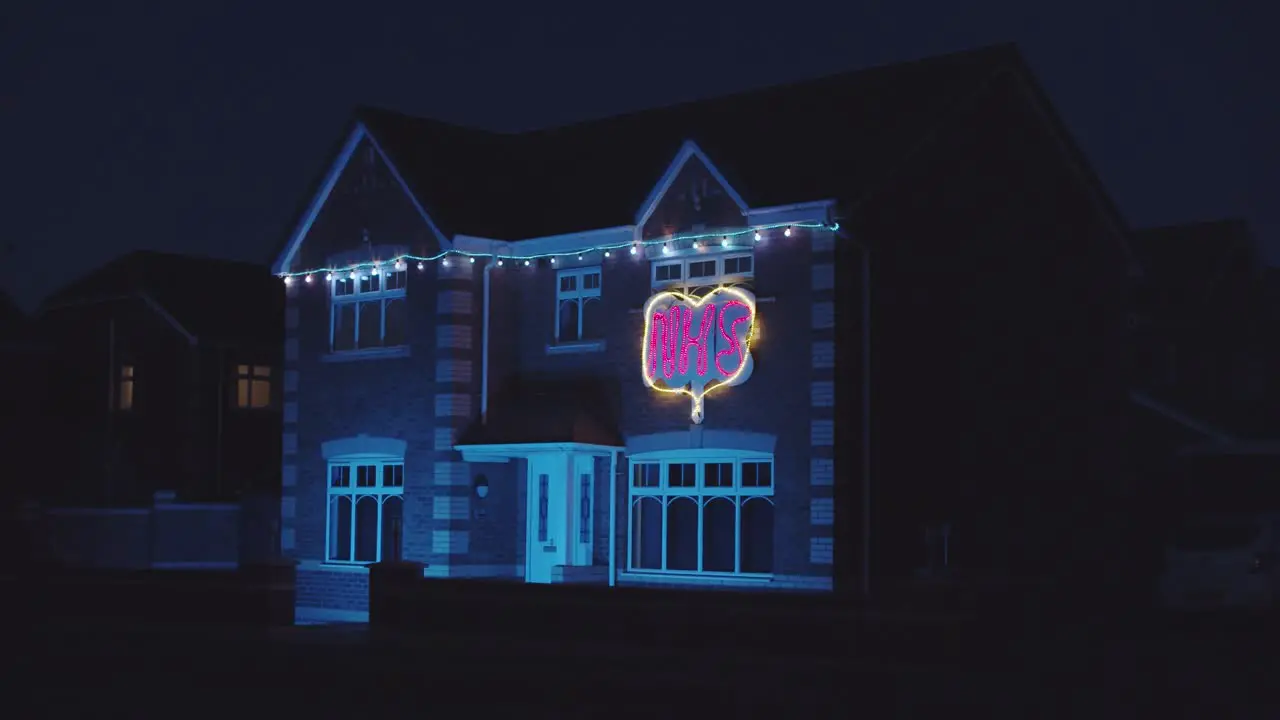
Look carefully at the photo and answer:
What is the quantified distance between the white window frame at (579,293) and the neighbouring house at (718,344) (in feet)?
0.20

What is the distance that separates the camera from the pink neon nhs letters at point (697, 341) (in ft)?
91.2

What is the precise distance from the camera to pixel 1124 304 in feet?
109

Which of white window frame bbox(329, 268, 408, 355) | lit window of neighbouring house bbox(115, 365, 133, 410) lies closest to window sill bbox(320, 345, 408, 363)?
white window frame bbox(329, 268, 408, 355)

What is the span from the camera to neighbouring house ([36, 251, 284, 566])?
1961 inches

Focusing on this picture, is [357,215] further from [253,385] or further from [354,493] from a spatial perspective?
[253,385]

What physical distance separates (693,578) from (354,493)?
8.05 m

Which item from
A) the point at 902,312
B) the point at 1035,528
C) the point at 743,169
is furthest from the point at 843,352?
the point at 1035,528

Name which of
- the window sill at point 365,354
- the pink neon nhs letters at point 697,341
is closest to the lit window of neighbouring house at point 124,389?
the window sill at point 365,354

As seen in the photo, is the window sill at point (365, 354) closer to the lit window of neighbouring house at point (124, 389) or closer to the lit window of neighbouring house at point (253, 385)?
the lit window of neighbouring house at point (253, 385)

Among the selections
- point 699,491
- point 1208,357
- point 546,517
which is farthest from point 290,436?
point 1208,357

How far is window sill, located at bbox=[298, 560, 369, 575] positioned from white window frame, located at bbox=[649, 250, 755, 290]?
8091mm

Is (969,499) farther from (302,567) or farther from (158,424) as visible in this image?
(158,424)

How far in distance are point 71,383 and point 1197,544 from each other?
3603 centimetres

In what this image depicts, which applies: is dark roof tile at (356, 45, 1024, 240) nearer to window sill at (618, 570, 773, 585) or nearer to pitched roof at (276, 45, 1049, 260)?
pitched roof at (276, 45, 1049, 260)
